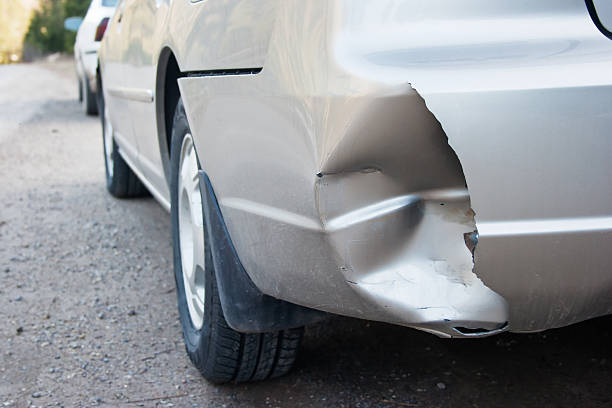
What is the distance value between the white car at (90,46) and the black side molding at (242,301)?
21.6 feet

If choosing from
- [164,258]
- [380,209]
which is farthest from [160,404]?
[164,258]

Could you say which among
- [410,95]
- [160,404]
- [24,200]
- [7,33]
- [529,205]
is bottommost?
[7,33]

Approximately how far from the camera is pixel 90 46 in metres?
8.88

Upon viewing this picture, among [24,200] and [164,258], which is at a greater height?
[164,258]

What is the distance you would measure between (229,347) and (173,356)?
0.51 meters

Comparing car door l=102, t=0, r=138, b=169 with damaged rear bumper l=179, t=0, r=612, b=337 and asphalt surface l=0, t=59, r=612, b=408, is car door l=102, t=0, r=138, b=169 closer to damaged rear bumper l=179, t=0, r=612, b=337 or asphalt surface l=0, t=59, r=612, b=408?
asphalt surface l=0, t=59, r=612, b=408

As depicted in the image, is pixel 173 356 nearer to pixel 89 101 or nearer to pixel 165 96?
pixel 165 96

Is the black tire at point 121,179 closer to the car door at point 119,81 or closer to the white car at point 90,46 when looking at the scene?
the car door at point 119,81

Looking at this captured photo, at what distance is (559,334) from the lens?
2512 mm

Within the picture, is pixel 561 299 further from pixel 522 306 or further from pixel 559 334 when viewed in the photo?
pixel 559 334

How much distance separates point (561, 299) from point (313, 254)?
49cm

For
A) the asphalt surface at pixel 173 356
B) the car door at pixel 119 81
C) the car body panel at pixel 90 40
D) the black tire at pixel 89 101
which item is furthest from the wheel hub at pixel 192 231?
the black tire at pixel 89 101

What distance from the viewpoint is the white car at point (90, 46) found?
8.45m

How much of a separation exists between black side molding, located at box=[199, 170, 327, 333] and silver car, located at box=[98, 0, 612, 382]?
0.28ft
